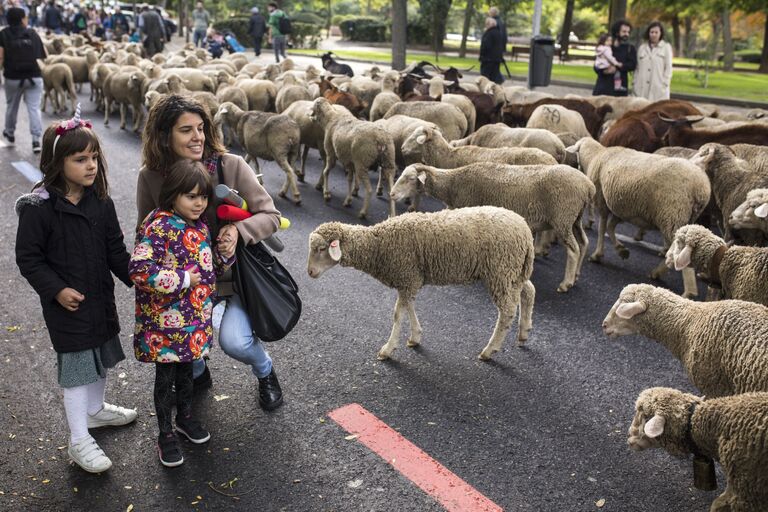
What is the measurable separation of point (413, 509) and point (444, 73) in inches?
517

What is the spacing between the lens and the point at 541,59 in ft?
44.6

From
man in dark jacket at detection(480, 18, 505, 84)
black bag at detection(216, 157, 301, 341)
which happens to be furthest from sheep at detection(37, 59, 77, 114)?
→ black bag at detection(216, 157, 301, 341)

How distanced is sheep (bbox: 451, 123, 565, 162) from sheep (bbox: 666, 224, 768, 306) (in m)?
3.10

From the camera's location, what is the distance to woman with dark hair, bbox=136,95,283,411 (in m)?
3.39

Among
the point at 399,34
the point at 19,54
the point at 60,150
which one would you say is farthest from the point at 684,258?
the point at 399,34

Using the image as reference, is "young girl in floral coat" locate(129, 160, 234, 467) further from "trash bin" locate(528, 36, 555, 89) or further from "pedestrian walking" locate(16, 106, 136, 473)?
"trash bin" locate(528, 36, 555, 89)

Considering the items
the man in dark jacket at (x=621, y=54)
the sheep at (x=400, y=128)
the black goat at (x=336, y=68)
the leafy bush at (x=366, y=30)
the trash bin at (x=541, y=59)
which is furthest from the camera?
the leafy bush at (x=366, y=30)

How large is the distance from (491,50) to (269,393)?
39.2 ft

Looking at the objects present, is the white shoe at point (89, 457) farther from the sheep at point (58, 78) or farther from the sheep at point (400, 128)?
the sheep at point (58, 78)

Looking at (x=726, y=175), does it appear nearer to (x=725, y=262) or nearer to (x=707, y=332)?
(x=725, y=262)

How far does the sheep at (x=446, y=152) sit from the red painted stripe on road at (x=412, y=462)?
149 inches

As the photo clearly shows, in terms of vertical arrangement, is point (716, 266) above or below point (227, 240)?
below

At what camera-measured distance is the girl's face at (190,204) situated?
3.21 meters

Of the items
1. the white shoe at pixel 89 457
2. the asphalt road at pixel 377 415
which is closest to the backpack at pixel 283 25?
the asphalt road at pixel 377 415
